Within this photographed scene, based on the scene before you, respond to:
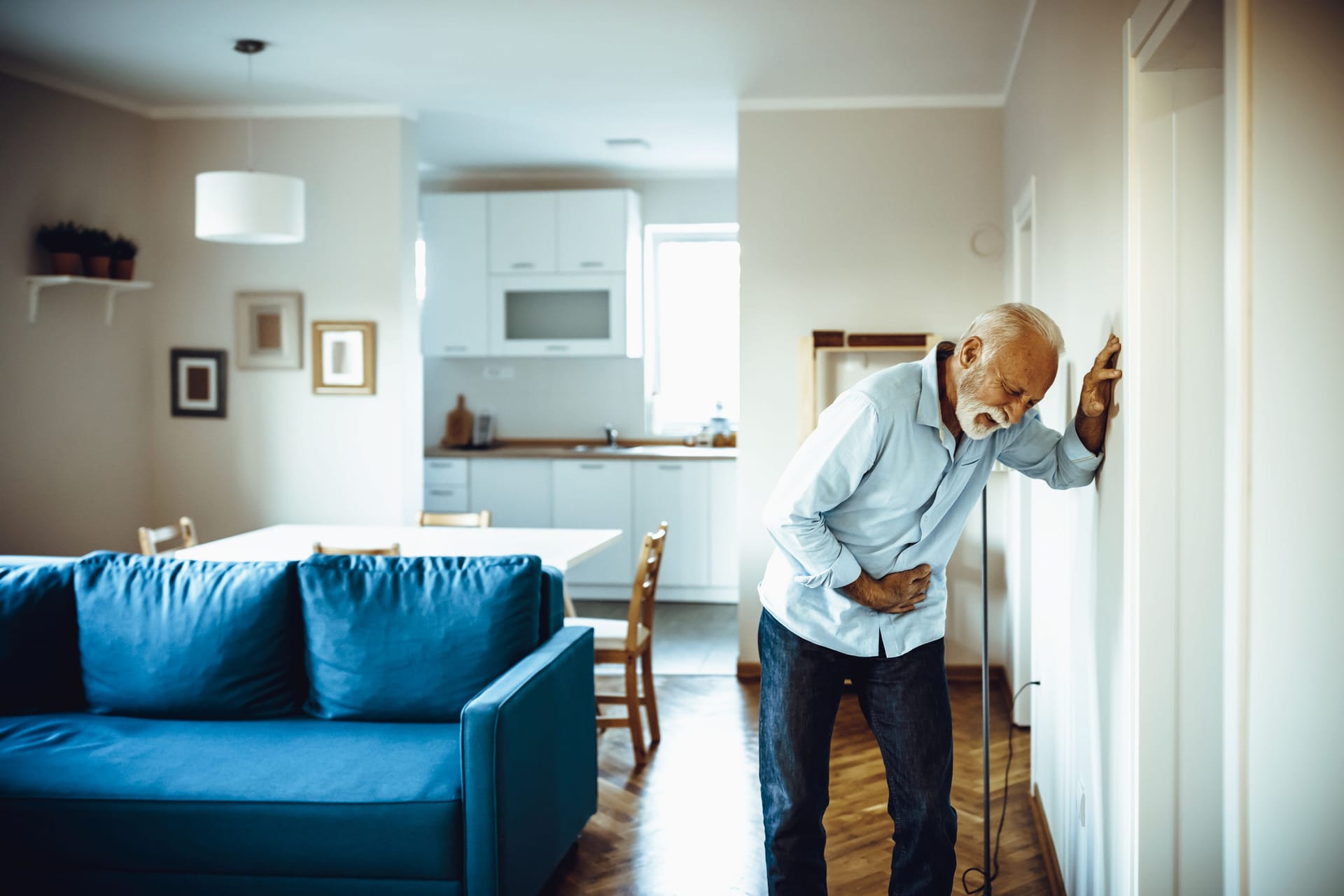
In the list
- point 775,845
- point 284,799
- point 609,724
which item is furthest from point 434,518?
point 775,845

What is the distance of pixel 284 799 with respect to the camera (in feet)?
7.79

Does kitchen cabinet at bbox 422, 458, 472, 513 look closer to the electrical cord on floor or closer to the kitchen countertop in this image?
the kitchen countertop

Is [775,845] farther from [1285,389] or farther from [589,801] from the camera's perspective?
[1285,389]

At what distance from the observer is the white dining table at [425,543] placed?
12.6 feet

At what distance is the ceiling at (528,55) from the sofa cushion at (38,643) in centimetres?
216

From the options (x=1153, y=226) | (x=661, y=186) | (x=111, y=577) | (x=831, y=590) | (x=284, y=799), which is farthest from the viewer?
(x=661, y=186)

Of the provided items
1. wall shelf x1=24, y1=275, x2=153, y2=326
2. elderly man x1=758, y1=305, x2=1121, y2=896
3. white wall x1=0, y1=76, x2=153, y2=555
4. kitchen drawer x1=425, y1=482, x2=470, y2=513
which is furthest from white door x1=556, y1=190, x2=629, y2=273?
elderly man x1=758, y1=305, x2=1121, y2=896

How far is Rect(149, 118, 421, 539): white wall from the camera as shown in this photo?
5.28 meters

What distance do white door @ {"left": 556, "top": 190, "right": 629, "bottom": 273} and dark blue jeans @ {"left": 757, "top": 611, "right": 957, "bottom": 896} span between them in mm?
4758

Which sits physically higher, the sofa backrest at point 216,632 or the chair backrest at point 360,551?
the chair backrest at point 360,551

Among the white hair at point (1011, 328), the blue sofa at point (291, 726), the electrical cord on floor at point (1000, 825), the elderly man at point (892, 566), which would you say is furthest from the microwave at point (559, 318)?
the white hair at point (1011, 328)

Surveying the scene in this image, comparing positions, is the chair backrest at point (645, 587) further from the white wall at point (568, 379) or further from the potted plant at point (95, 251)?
the white wall at point (568, 379)

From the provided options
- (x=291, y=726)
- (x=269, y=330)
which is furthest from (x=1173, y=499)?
(x=269, y=330)

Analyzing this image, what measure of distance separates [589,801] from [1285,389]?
223 centimetres
